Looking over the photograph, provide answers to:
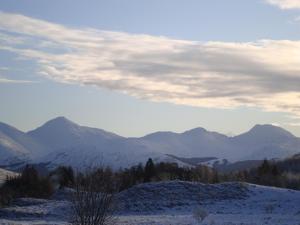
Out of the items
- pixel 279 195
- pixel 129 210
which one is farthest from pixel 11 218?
pixel 279 195

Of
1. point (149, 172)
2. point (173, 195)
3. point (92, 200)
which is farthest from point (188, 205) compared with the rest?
point (92, 200)

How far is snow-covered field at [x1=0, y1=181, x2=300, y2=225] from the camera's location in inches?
1324

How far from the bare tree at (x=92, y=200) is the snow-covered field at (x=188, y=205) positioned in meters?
11.3

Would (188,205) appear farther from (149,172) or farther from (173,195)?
(149,172)

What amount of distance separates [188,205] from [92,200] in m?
23.5

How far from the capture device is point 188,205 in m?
41.5

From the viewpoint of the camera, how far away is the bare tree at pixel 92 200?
1870 cm

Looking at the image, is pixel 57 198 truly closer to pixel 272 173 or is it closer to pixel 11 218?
pixel 11 218

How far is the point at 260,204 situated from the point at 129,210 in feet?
29.0

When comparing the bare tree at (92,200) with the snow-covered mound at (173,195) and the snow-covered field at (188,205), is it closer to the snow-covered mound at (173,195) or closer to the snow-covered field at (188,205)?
the snow-covered field at (188,205)

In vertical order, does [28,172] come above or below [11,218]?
above

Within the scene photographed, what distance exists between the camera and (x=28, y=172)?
53.5m

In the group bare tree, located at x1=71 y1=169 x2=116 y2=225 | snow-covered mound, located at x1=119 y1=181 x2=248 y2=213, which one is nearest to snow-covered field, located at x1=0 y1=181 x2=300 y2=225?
snow-covered mound, located at x1=119 y1=181 x2=248 y2=213

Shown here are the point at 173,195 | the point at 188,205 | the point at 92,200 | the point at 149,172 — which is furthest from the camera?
the point at 149,172
